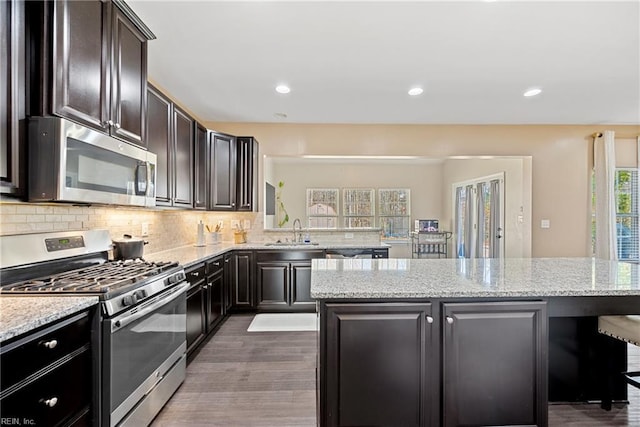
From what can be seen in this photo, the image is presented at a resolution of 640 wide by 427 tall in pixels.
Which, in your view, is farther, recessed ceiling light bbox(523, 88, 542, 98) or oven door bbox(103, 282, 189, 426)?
recessed ceiling light bbox(523, 88, 542, 98)

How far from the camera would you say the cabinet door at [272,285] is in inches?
156

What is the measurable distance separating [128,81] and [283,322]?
2830mm

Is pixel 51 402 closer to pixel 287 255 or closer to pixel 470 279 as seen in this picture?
pixel 470 279

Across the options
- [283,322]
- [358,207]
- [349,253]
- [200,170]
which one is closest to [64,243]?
[200,170]

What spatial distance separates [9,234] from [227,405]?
1623mm

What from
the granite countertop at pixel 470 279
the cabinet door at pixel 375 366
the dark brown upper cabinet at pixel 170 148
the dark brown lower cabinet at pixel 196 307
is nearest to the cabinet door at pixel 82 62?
the dark brown upper cabinet at pixel 170 148

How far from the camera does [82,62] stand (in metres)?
1.60

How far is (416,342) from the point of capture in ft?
5.05

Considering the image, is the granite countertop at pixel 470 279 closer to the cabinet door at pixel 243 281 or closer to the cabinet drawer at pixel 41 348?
the cabinet drawer at pixel 41 348

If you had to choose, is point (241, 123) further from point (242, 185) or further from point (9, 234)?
point (9, 234)

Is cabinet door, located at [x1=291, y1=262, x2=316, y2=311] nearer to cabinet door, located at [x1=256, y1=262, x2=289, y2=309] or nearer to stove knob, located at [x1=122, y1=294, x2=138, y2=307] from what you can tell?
cabinet door, located at [x1=256, y1=262, x2=289, y2=309]

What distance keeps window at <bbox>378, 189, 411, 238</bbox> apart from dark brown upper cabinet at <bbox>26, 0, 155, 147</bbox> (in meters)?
6.39

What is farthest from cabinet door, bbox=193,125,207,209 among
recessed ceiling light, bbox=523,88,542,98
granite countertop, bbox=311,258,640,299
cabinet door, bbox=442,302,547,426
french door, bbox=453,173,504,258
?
french door, bbox=453,173,504,258

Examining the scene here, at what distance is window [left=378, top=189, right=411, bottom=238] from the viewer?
7.88 m
